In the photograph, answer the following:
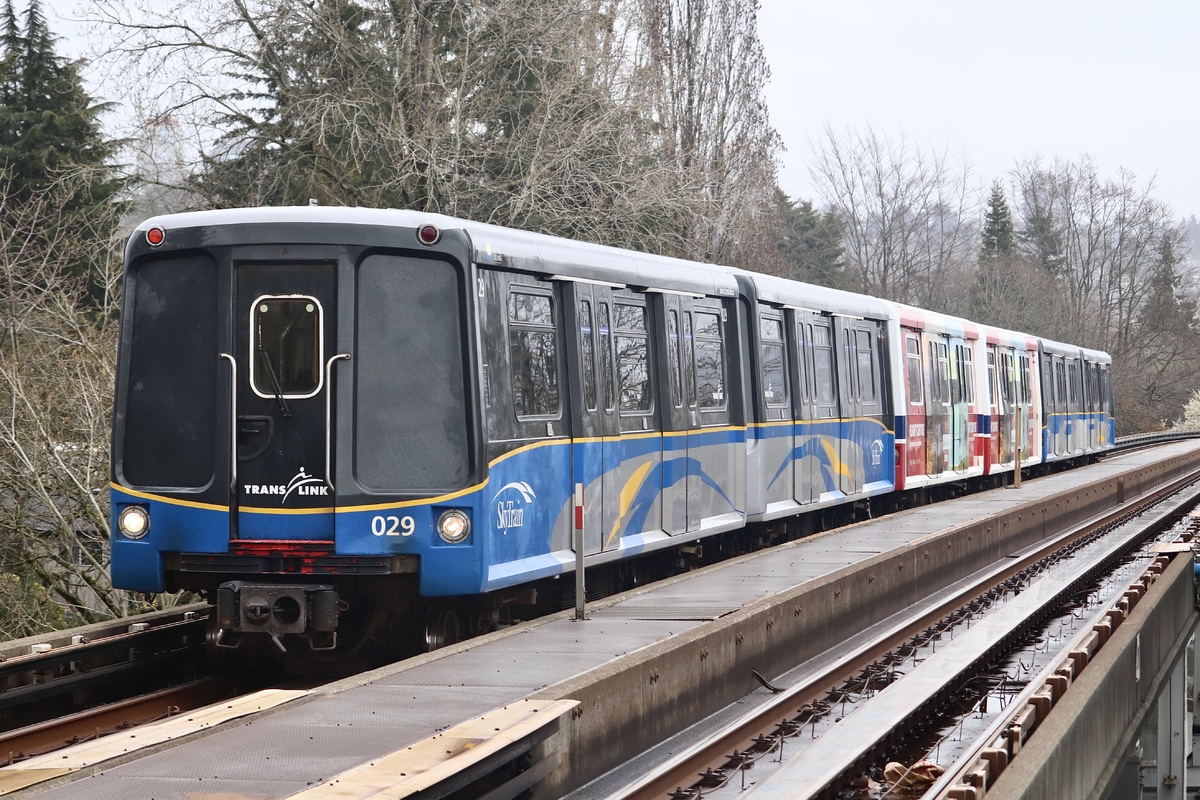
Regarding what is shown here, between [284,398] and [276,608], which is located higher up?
[284,398]

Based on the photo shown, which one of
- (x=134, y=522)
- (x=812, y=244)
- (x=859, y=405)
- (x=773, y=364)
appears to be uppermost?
(x=812, y=244)

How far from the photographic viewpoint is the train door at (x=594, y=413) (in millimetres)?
11977

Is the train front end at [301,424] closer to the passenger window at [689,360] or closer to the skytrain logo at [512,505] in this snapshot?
the skytrain logo at [512,505]

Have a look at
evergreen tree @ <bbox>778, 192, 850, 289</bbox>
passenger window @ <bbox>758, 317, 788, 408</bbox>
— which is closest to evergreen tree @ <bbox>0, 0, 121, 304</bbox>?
passenger window @ <bbox>758, 317, 788, 408</bbox>

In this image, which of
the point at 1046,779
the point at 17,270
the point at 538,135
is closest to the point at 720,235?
the point at 538,135

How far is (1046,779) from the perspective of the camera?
281 inches

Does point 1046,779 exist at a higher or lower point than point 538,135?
lower

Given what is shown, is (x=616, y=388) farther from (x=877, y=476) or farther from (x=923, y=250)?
(x=923, y=250)

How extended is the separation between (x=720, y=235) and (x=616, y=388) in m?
20.8

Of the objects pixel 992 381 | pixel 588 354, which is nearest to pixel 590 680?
pixel 588 354

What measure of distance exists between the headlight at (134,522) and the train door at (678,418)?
4965mm

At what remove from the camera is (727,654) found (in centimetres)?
1012

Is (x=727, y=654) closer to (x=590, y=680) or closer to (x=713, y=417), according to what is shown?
(x=590, y=680)

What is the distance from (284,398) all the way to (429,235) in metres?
1.41
